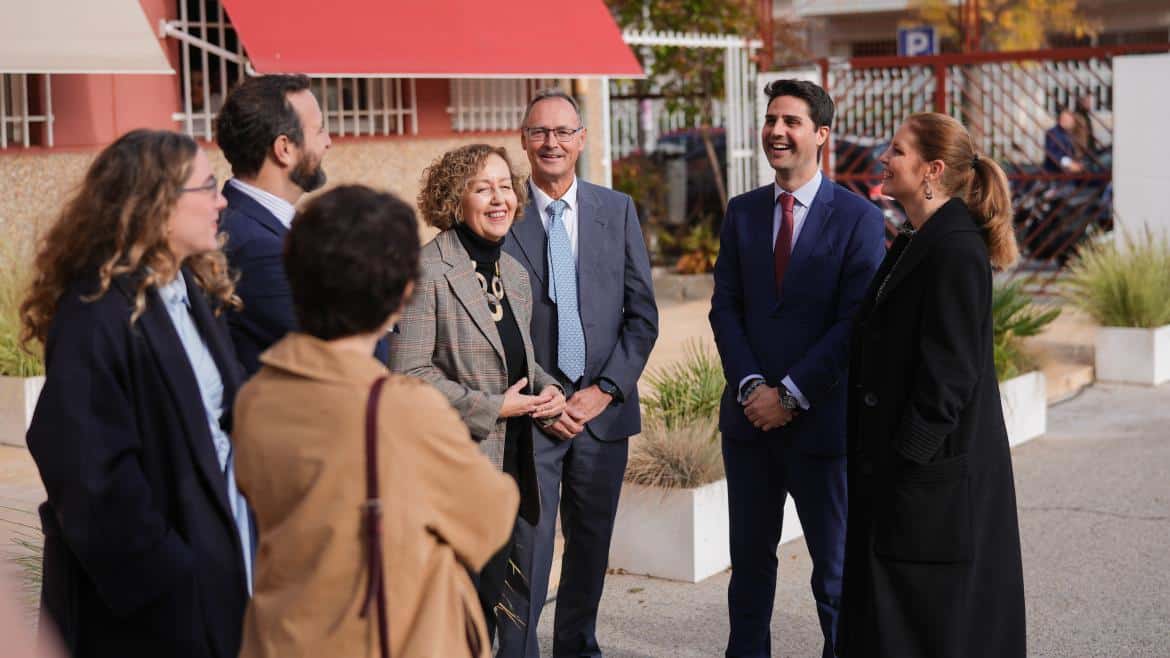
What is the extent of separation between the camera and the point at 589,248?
521cm

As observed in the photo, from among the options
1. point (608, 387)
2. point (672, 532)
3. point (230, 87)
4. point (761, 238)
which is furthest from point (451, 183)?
point (230, 87)

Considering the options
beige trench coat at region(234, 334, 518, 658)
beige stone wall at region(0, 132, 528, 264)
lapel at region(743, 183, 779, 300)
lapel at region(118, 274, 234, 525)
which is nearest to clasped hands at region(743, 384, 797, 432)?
lapel at region(743, 183, 779, 300)

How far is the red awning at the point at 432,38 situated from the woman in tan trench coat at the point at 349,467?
322 inches

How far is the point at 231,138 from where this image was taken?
3873 mm

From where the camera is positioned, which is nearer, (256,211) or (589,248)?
(256,211)

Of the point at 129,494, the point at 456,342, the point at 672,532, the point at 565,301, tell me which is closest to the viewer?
the point at 129,494

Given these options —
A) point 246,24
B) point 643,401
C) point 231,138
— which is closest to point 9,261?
point 246,24

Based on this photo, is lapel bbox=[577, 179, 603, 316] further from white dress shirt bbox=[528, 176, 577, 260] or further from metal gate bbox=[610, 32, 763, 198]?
metal gate bbox=[610, 32, 763, 198]

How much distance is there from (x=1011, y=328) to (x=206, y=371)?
24.2 feet

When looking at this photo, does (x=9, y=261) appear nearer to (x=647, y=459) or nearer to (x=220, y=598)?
(x=647, y=459)

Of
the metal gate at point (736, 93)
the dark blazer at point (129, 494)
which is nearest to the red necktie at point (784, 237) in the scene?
the dark blazer at point (129, 494)

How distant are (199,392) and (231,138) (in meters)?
0.85

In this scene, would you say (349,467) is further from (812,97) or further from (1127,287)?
(1127,287)

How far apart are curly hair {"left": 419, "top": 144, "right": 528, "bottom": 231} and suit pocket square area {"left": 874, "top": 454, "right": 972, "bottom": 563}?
142 centimetres
